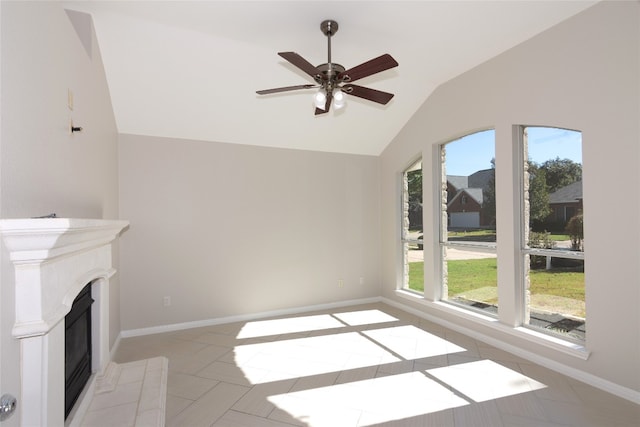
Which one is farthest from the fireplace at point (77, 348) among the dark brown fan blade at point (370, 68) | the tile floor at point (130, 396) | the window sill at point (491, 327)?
the window sill at point (491, 327)

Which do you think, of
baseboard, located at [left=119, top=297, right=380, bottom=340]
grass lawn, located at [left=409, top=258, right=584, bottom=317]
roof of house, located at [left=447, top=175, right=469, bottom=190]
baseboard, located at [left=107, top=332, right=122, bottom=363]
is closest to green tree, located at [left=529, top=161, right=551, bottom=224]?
grass lawn, located at [left=409, top=258, right=584, bottom=317]

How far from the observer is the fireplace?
208 centimetres

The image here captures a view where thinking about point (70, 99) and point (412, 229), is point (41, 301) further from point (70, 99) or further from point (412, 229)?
point (412, 229)

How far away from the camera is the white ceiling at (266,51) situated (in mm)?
2654

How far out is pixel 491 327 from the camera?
3549 mm

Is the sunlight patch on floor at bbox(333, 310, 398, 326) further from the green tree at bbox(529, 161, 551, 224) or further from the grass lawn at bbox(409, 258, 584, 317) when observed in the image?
the green tree at bbox(529, 161, 551, 224)

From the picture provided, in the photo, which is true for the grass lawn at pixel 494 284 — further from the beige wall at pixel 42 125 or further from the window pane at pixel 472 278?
the beige wall at pixel 42 125

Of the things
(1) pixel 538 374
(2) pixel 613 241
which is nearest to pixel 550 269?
(2) pixel 613 241

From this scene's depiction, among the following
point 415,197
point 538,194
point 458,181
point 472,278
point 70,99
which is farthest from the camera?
point 415,197

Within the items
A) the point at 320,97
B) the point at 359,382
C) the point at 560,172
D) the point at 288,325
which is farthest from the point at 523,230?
the point at 288,325

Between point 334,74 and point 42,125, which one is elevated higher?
point 334,74

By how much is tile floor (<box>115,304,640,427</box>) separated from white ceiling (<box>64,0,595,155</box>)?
2557mm

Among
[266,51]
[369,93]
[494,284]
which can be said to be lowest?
[494,284]

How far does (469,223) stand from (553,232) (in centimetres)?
99
